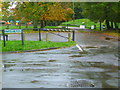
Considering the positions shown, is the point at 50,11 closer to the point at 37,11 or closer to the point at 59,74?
the point at 37,11

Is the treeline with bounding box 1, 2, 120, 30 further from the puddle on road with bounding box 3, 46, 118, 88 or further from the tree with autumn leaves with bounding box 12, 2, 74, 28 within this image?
the puddle on road with bounding box 3, 46, 118, 88

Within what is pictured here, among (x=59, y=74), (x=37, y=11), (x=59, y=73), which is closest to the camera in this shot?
(x=59, y=74)

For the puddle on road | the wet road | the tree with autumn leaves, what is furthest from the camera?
the tree with autumn leaves

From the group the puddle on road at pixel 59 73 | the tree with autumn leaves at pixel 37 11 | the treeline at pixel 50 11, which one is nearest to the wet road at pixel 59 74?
the puddle on road at pixel 59 73

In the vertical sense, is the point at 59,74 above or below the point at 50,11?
below

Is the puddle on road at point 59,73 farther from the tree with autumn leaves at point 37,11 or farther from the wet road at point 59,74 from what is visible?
the tree with autumn leaves at point 37,11

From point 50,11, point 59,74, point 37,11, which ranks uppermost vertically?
point 50,11

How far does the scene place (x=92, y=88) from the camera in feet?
29.1

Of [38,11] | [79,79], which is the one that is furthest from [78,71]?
[38,11]

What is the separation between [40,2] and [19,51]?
32.6 meters

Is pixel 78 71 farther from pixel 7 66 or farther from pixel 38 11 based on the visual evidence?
pixel 38 11

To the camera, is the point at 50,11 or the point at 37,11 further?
the point at 50,11

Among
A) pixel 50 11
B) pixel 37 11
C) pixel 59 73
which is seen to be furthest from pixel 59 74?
pixel 50 11

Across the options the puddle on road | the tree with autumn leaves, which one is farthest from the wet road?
the tree with autumn leaves
